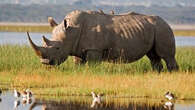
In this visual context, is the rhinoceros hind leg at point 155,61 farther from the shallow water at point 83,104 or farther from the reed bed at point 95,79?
the shallow water at point 83,104

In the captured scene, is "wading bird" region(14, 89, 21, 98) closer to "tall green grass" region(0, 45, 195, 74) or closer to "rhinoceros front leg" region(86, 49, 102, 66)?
"tall green grass" region(0, 45, 195, 74)

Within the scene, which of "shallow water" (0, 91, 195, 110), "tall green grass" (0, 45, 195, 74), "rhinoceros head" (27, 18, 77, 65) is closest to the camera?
"shallow water" (0, 91, 195, 110)

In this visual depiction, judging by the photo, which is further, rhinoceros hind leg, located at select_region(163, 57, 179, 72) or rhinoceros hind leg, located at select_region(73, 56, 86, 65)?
rhinoceros hind leg, located at select_region(163, 57, 179, 72)

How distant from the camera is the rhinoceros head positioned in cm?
1911

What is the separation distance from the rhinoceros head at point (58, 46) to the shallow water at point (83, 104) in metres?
3.36

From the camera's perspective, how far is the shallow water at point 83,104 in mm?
14156

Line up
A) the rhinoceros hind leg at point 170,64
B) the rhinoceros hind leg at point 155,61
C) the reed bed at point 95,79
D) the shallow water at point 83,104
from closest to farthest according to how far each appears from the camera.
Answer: the shallow water at point 83,104
the reed bed at point 95,79
the rhinoceros hind leg at point 170,64
the rhinoceros hind leg at point 155,61

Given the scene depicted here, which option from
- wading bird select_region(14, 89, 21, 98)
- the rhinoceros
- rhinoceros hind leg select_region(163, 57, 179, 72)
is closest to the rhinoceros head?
the rhinoceros

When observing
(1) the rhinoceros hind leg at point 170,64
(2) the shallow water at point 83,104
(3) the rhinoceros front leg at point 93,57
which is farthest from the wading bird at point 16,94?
(1) the rhinoceros hind leg at point 170,64

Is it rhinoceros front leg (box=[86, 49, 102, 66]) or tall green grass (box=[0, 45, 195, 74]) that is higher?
rhinoceros front leg (box=[86, 49, 102, 66])

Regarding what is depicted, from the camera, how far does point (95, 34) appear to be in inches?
779

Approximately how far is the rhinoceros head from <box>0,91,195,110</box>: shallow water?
3.36 metres

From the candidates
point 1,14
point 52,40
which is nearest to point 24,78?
point 52,40

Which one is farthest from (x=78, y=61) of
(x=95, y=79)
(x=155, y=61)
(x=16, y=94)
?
(x=16, y=94)
